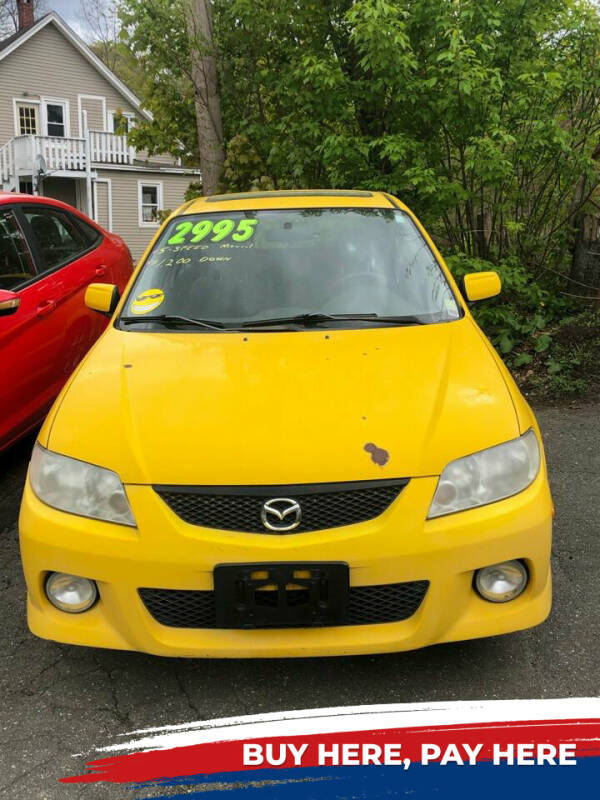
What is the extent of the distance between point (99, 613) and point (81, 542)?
0.83ft

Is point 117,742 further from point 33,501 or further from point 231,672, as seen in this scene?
point 33,501

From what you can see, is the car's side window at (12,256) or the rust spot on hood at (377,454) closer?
the rust spot on hood at (377,454)

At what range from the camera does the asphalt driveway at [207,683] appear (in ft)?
7.57

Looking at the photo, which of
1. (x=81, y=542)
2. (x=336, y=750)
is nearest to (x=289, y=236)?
(x=81, y=542)

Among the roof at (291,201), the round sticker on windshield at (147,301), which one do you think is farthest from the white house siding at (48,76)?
the round sticker on windshield at (147,301)

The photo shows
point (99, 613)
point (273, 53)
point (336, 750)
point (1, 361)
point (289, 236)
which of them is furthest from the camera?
point (273, 53)

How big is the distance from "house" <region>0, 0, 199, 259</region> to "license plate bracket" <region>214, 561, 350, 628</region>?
23707mm

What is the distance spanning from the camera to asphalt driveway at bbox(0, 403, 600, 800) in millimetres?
2307

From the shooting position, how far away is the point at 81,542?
7.55 feet

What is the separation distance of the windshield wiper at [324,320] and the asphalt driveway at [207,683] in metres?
1.29

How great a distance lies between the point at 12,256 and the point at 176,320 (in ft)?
6.06

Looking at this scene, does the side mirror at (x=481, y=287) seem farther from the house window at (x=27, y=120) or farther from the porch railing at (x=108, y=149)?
the house window at (x=27, y=120)

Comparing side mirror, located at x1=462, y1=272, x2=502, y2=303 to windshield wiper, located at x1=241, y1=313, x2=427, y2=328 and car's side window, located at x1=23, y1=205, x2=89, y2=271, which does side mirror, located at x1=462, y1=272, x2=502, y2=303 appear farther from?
car's side window, located at x1=23, y1=205, x2=89, y2=271

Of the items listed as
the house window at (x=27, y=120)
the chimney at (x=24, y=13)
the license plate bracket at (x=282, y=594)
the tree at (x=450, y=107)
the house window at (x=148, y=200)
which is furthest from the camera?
the chimney at (x=24, y=13)
